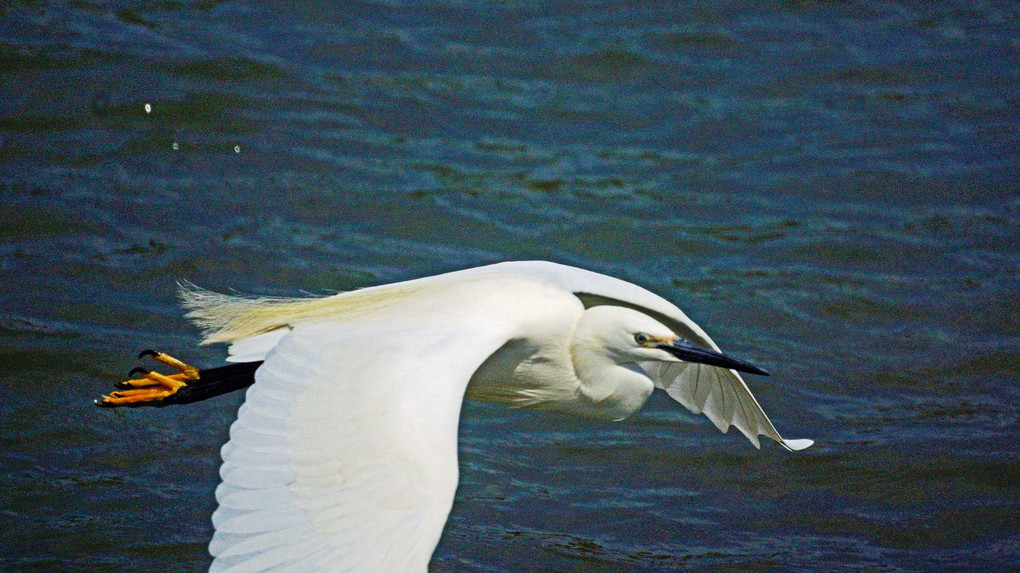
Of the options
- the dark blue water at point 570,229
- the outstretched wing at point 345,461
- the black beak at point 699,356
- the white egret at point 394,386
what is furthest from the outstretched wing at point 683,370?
the outstretched wing at point 345,461

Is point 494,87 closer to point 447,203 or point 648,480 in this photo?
point 447,203

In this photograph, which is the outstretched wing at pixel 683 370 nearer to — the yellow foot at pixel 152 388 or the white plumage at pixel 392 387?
the white plumage at pixel 392 387

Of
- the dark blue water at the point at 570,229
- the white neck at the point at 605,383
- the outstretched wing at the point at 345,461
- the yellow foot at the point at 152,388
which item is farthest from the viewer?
the dark blue water at the point at 570,229

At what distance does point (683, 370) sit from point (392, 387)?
6.70ft

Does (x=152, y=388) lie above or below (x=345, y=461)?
below

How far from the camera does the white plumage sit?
3.06 m

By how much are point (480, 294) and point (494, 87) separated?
564 centimetres

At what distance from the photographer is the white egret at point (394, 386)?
10.1ft

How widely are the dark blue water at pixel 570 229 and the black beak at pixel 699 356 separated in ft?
3.45

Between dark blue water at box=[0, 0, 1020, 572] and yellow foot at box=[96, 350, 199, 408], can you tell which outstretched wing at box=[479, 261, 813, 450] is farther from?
yellow foot at box=[96, 350, 199, 408]

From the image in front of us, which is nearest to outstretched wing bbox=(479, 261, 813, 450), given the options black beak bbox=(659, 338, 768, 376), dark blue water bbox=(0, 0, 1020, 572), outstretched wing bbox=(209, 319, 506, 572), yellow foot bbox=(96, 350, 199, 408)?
black beak bbox=(659, 338, 768, 376)

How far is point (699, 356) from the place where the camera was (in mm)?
4223

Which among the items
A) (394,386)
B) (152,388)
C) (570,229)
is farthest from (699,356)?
(570,229)

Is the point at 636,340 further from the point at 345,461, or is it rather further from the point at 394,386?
the point at 345,461
